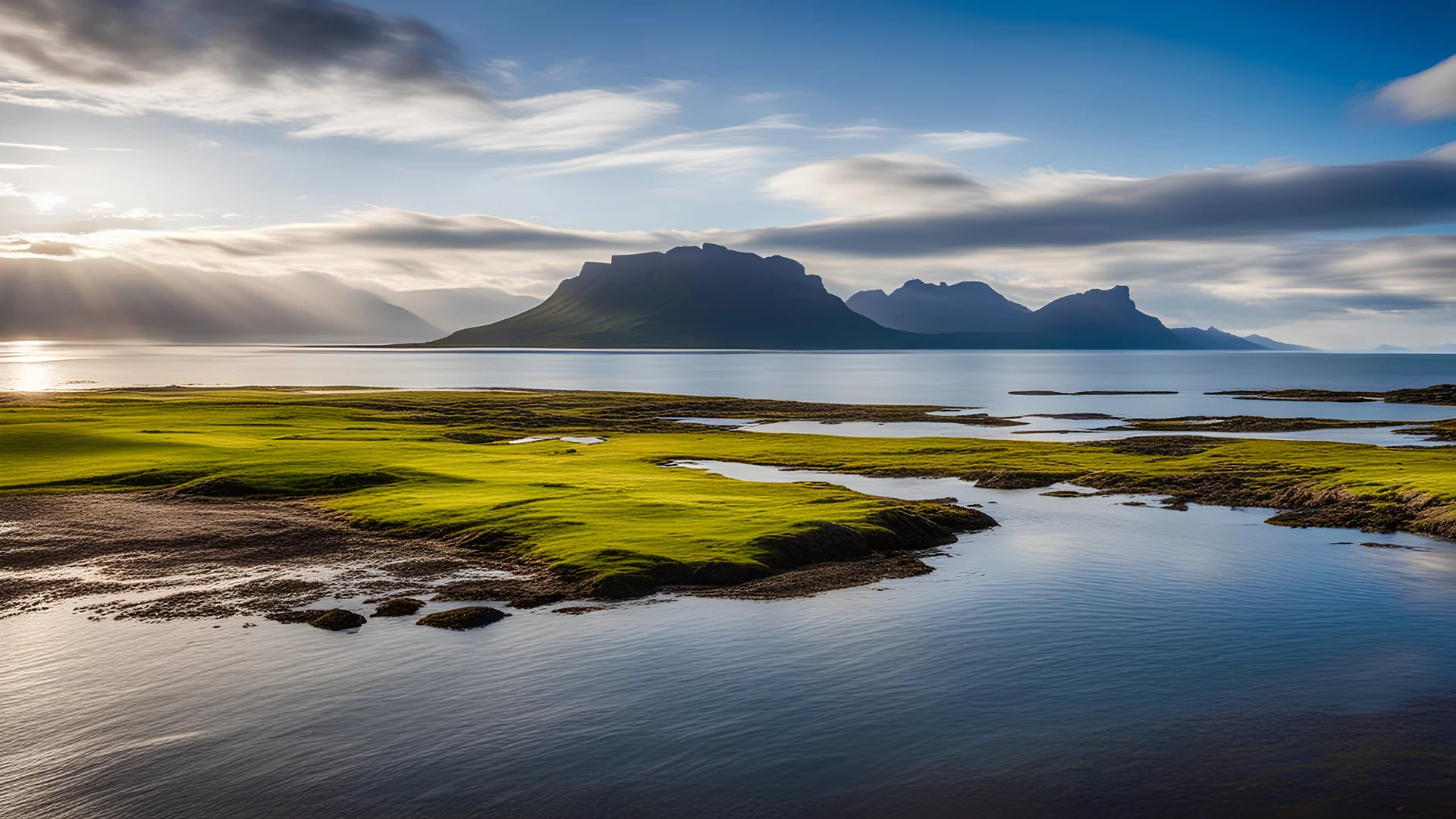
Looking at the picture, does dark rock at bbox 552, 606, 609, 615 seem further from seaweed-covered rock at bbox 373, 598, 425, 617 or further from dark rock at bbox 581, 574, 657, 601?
seaweed-covered rock at bbox 373, 598, 425, 617

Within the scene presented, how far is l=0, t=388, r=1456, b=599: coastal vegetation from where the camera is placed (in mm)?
44062

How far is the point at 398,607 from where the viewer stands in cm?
3438

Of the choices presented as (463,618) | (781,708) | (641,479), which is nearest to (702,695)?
(781,708)

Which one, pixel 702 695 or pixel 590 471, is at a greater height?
pixel 590 471

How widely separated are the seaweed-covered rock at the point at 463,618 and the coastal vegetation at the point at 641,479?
4506 millimetres

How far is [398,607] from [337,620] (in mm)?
2345

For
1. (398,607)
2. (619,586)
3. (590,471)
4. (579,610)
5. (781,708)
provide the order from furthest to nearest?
(590,471) < (619,586) < (579,610) < (398,607) < (781,708)

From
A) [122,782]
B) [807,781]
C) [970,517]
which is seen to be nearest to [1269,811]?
[807,781]

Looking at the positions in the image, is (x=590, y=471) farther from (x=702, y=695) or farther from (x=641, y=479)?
(x=702, y=695)

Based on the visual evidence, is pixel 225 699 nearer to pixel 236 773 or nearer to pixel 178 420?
pixel 236 773

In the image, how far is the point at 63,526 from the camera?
46.5 metres

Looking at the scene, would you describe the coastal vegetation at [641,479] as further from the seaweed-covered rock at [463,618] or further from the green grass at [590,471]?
the seaweed-covered rock at [463,618]

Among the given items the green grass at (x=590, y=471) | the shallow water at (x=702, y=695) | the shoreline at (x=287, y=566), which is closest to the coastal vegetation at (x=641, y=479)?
the green grass at (x=590, y=471)

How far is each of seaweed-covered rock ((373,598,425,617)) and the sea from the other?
5.70ft
